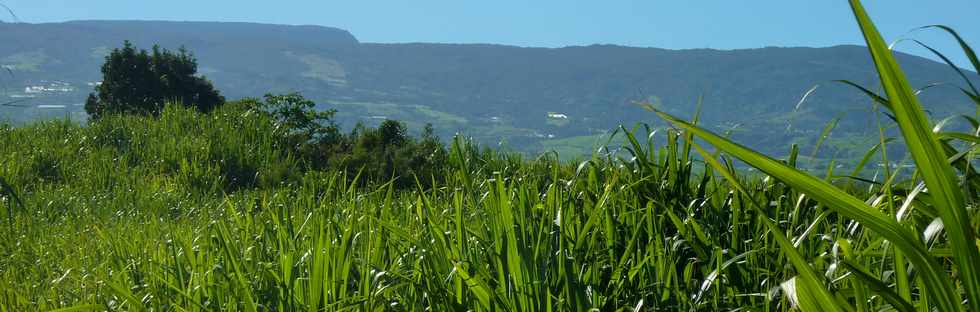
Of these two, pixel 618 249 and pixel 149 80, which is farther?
pixel 149 80

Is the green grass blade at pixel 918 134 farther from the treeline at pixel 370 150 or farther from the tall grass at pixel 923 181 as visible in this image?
the treeline at pixel 370 150

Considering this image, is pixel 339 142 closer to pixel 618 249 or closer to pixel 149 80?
pixel 618 249

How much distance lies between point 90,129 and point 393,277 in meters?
9.26

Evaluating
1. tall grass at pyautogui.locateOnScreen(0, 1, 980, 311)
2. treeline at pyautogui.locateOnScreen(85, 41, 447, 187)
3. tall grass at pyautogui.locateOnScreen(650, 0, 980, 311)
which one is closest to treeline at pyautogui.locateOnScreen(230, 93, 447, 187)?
treeline at pyautogui.locateOnScreen(85, 41, 447, 187)

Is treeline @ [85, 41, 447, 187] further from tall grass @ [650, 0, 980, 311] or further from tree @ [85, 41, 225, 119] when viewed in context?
tree @ [85, 41, 225, 119]

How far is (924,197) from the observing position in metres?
1.92

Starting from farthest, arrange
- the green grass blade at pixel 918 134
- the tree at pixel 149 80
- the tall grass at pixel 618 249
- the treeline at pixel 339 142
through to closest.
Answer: the tree at pixel 149 80
the treeline at pixel 339 142
the tall grass at pixel 618 249
the green grass blade at pixel 918 134

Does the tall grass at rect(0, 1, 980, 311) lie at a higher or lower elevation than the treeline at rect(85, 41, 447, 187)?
higher

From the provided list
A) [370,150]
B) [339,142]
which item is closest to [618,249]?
[370,150]

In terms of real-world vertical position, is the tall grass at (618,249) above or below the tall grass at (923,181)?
below

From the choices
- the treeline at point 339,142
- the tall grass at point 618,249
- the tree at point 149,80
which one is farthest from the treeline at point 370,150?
the tree at point 149,80

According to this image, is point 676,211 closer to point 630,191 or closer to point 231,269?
point 630,191

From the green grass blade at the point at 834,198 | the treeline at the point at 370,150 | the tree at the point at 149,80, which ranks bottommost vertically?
the tree at the point at 149,80

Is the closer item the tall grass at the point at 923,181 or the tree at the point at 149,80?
the tall grass at the point at 923,181
